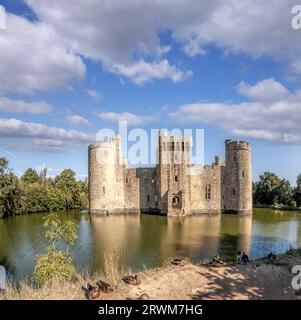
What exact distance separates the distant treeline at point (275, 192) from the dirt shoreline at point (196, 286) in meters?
34.2

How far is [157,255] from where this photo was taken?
1780 centimetres

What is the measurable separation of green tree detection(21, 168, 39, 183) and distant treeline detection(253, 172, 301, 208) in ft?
108

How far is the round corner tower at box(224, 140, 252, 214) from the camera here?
36.0 metres

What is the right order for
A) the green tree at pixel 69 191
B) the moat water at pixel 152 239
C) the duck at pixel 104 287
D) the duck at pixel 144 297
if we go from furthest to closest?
the green tree at pixel 69 191 < the moat water at pixel 152 239 < the duck at pixel 104 287 < the duck at pixel 144 297

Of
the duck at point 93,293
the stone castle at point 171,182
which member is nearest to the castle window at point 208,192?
the stone castle at point 171,182

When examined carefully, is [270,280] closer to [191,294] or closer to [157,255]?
[191,294]

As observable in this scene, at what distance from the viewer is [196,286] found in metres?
11.2

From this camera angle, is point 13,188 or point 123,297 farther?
point 13,188

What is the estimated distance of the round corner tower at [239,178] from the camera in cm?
3600

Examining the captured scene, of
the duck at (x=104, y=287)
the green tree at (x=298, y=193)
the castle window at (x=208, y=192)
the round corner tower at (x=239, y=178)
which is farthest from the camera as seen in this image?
the green tree at (x=298, y=193)

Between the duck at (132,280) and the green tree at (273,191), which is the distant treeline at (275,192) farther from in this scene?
the duck at (132,280)

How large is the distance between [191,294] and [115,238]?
12813 mm

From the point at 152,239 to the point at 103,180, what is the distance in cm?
1504
